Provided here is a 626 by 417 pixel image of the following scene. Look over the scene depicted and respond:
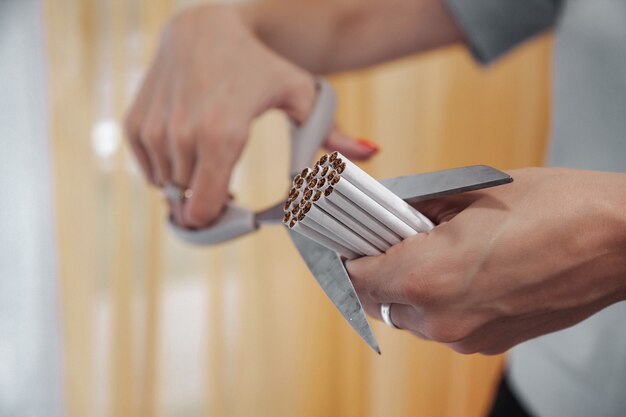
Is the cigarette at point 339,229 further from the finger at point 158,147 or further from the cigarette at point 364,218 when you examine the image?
the finger at point 158,147

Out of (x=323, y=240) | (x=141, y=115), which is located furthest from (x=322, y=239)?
(x=141, y=115)

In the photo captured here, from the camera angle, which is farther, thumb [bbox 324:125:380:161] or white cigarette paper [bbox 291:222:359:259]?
thumb [bbox 324:125:380:161]

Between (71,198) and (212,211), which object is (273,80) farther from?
(71,198)

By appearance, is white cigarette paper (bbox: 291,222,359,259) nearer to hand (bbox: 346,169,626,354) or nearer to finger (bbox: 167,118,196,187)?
hand (bbox: 346,169,626,354)

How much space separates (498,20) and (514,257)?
0.31m

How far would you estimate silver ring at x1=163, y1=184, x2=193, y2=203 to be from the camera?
444 millimetres

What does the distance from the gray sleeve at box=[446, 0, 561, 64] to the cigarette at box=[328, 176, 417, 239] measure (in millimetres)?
287

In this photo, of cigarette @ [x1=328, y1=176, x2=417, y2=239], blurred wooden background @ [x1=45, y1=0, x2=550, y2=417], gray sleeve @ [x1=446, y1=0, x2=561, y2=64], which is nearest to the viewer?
cigarette @ [x1=328, y1=176, x2=417, y2=239]

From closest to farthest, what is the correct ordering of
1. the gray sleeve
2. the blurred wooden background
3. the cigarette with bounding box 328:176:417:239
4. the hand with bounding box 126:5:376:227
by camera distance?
1. the cigarette with bounding box 328:176:417:239
2. the hand with bounding box 126:5:376:227
3. the gray sleeve
4. the blurred wooden background

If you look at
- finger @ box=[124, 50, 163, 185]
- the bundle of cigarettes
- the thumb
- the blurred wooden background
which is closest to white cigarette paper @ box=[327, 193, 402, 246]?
the bundle of cigarettes

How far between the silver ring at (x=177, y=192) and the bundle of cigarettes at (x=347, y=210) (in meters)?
0.18

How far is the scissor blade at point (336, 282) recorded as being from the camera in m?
0.27

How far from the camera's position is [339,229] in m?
0.27

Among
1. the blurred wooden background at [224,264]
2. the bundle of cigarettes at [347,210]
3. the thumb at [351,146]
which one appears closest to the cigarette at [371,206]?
the bundle of cigarettes at [347,210]
